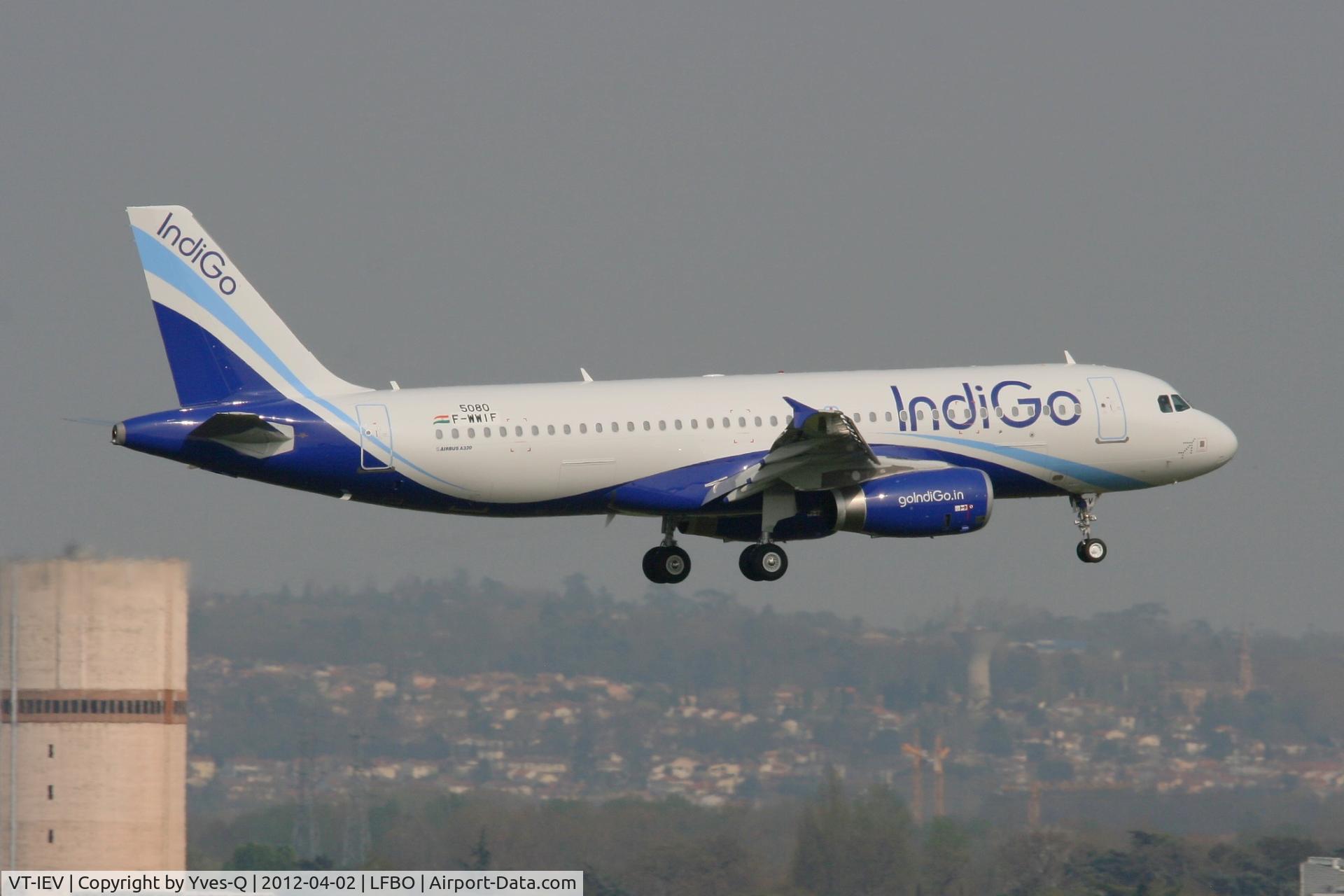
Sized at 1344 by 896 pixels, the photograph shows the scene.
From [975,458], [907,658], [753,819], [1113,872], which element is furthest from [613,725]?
[975,458]

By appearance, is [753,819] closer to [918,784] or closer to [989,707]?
[918,784]

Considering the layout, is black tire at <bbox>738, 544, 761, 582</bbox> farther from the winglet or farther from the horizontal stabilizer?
the horizontal stabilizer

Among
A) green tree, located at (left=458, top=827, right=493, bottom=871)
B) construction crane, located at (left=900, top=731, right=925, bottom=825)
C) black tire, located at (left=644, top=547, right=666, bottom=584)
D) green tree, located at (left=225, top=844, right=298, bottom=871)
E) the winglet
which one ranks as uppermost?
the winglet

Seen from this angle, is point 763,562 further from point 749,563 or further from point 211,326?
point 211,326

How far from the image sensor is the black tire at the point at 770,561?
5022 cm

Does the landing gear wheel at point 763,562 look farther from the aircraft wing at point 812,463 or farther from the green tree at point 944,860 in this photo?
the green tree at point 944,860

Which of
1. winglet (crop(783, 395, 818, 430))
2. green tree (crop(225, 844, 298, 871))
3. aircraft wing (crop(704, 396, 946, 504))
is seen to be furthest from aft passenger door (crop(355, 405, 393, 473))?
green tree (crop(225, 844, 298, 871))

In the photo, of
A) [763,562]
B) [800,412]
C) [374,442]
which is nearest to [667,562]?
[763,562]

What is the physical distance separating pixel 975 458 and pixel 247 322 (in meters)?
17.2

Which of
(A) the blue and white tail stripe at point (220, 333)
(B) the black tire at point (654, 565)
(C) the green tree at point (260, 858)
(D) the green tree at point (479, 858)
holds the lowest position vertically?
(C) the green tree at point (260, 858)

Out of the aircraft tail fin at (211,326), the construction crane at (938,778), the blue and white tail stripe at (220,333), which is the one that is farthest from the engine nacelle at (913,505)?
the construction crane at (938,778)

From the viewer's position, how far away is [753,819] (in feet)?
258

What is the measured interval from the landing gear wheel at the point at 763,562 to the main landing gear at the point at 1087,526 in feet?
25.7

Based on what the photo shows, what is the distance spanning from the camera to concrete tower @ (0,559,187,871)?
84.4m
